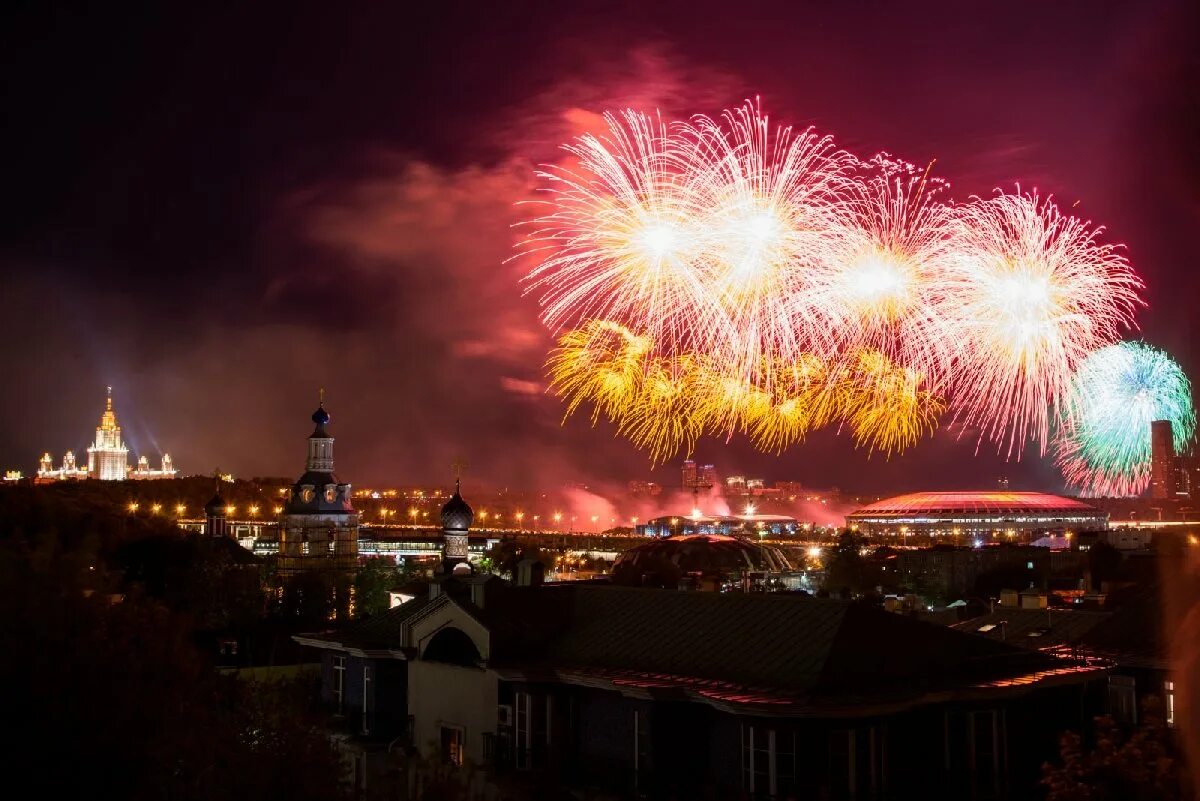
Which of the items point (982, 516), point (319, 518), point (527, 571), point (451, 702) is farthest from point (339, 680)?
point (982, 516)

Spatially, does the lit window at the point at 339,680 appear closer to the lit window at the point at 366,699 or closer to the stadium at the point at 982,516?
the lit window at the point at 366,699

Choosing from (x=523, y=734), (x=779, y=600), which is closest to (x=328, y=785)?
(x=523, y=734)

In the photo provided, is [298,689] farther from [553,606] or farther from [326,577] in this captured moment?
[326,577]

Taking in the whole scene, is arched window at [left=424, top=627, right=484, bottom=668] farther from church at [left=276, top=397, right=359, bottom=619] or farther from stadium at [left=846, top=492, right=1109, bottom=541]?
stadium at [left=846, top=492, right=1109, bottom=541]

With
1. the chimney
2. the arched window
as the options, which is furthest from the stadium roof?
the arched window

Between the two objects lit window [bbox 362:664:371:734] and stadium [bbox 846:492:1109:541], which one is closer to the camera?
lit window [bbox 362:664:371:734]

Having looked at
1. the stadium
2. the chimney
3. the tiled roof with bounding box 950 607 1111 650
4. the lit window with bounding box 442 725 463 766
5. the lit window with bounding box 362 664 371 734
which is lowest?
the lit window with bounding box 442 725 463 766
